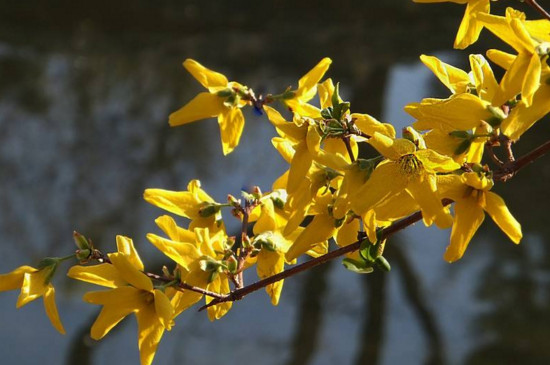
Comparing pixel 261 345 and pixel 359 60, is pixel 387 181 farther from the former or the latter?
pixel 359 60

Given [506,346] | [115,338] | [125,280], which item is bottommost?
[506,346]

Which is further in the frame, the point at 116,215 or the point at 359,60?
the point at 359,60

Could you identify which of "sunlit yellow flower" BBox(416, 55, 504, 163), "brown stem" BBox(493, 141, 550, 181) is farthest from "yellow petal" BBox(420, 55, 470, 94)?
"brown stem" BBox(493, 141, 550, 181)

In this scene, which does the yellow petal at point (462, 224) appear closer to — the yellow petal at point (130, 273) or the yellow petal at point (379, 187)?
the yellow petal at point (379, 187)

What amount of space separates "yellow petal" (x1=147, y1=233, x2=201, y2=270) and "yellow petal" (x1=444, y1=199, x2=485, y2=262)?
22 centimetres

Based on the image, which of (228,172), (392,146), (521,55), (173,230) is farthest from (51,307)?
(228,172)

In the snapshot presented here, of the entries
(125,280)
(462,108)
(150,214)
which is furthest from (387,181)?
(150,214)

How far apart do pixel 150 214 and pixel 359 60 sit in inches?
52.5

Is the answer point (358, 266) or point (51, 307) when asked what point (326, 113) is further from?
point (51, 307)

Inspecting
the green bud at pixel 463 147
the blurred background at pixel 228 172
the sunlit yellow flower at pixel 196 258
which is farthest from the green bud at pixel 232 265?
the blurred background at pixel 228 172

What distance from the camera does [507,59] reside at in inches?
23.9

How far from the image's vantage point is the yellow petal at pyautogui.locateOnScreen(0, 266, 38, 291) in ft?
2.33

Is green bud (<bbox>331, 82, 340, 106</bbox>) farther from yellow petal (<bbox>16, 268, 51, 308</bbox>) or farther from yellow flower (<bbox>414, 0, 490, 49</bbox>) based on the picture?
yellow petal (<bbox>16, 268, 51, 308</bbox>)

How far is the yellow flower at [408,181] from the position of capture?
22.2 inches
